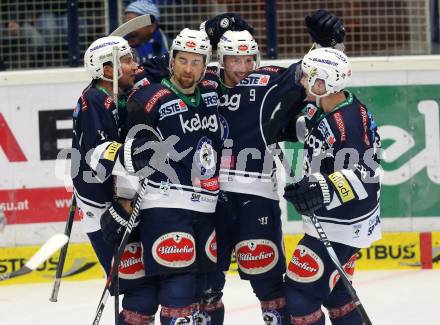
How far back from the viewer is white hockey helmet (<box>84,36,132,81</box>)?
5.45 meters

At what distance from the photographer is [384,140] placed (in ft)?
25.1

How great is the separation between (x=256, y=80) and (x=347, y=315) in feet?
3.68

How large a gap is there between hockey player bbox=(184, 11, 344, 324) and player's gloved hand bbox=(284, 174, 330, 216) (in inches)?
18.2

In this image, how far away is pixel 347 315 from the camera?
5543 millimetres

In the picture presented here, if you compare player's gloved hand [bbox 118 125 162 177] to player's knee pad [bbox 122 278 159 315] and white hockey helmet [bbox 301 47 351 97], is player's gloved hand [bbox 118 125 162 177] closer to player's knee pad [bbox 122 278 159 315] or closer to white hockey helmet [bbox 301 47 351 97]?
player's knee pad [bbox 122 278 159 315]

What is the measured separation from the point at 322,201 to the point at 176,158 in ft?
2.17

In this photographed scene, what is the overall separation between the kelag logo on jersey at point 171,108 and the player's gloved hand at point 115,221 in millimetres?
417

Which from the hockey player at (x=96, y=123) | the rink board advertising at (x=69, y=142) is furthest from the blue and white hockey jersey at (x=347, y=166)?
the rink board advertising at (x=69, y=142)

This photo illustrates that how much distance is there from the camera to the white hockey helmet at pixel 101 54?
5445mm

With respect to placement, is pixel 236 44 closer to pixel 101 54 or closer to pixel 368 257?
pixel 101 54

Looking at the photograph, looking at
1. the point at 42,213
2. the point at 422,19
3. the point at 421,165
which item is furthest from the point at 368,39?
the point at 42,213

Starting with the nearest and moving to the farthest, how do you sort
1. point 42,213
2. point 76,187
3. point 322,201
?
point 322,201 → point 76,187 → point 42,213

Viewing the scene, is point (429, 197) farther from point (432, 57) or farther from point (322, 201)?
point (322, 201)

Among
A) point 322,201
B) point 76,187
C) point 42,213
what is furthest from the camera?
point 42,213
